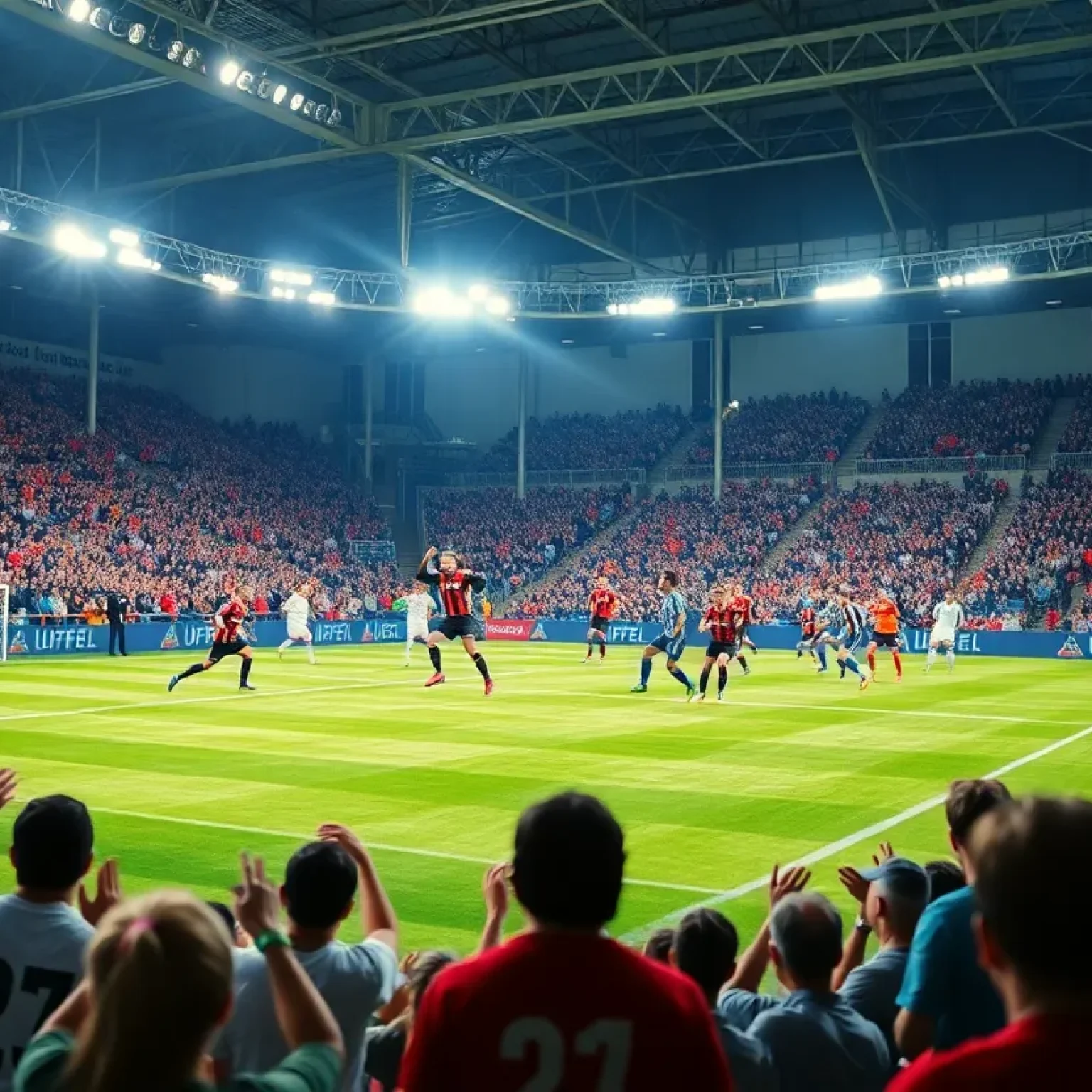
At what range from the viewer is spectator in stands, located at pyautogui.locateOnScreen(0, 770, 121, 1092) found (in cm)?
381

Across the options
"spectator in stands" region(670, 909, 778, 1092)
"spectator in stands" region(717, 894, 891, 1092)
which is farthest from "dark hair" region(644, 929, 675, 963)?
"spectator in stands" region(717, 894, 891, 1092)

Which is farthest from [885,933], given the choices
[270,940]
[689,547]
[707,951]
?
[689,547]

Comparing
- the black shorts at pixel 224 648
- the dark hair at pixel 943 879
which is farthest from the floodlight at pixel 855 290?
the dark hair at pixel 943 879

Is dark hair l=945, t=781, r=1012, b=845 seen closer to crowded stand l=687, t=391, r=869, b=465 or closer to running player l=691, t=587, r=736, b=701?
running player l=691, t=587, r=736, b=701

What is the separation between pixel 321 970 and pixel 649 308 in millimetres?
47041

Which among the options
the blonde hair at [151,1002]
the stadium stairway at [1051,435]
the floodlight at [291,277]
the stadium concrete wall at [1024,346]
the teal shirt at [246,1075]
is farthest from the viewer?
the stadium concrete wall at [1024,346]

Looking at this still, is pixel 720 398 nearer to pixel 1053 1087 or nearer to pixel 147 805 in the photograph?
pixel 147 805

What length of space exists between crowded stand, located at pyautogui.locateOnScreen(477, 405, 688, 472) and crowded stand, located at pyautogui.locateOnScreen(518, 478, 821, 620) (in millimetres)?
4618

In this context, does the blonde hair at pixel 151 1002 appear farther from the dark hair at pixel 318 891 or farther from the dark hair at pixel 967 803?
the dark hair at pixel 967 803

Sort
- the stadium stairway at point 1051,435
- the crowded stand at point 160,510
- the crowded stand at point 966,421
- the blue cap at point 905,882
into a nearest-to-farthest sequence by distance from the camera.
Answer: the blue cap at point 905,882
the crowded stand at point 160,510
the stadium stairway at point 1051,435
the crowded stand at point 966,421

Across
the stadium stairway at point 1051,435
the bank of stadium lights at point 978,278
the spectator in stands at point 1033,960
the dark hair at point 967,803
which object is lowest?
the dark hair at point 967,803

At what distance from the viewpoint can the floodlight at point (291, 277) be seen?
148ft

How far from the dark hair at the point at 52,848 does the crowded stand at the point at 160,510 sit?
110ft

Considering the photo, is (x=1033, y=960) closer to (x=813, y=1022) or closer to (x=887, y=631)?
(x=813, y=1022)
